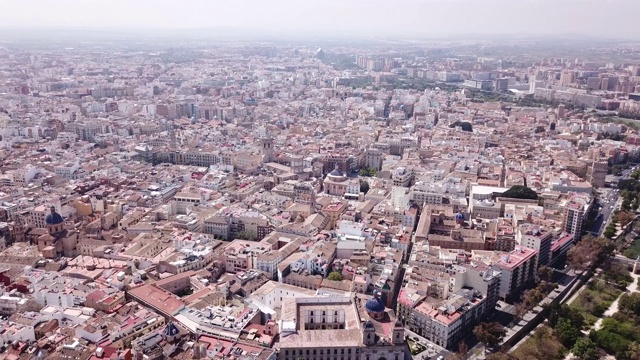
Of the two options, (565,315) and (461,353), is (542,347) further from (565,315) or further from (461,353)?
(461,353)

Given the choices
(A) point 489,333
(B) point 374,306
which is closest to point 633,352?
(A) point 489,333

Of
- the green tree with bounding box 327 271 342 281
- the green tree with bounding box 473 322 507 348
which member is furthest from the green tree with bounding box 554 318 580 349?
the green tree with bounding box 327 271 342 281

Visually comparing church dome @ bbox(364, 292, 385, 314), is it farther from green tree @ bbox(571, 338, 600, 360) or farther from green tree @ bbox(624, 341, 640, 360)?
green tree @ bbox(624, 341, 640, 360)

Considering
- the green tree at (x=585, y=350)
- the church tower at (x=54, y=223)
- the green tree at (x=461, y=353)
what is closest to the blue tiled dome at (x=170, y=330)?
the green tree at (x=461, y=353)

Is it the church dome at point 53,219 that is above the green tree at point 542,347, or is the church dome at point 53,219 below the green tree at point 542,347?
above

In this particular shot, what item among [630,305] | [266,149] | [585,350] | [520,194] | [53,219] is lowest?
[630,305]

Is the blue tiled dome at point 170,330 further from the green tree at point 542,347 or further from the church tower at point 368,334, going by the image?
the green tree at point 542,347
